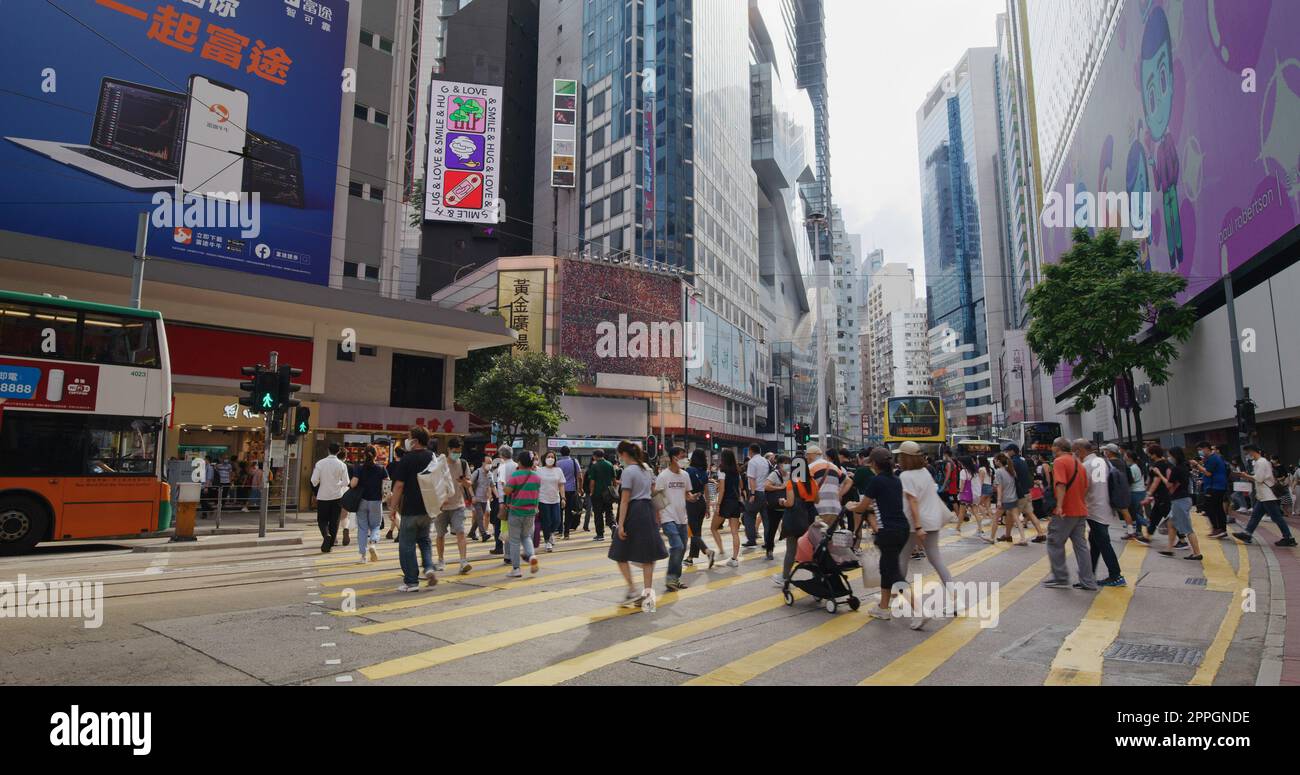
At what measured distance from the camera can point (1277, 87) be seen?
19125mm

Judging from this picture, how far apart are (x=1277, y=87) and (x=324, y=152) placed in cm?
3063

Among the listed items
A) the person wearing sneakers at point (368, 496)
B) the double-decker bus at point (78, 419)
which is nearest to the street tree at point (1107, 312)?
the person wearing sneakers at point (368, 496)

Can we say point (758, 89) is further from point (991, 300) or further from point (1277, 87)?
point (1277, 87)

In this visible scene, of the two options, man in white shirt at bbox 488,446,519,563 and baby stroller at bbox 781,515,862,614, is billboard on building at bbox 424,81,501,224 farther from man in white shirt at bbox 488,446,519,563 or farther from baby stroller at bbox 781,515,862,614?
baby stroller at bbox 781,515,862,614

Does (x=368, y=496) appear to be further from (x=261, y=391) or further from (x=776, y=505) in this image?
(x=776, y=505)

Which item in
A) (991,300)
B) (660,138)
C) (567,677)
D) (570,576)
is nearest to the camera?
(567,677)

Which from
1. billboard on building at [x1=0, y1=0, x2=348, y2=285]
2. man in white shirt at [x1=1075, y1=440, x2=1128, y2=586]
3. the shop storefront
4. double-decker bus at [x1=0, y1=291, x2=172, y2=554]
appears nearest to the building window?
the shop storefront

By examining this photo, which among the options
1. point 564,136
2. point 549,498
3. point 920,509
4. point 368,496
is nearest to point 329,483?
point 368,496

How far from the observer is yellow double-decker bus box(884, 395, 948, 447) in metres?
29.6

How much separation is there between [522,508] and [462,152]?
1335 inches

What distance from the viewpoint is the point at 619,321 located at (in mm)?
51750

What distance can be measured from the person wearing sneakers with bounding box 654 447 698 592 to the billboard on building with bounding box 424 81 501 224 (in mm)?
31236
